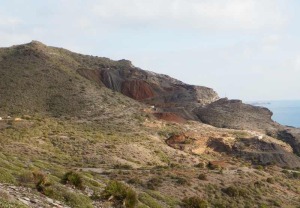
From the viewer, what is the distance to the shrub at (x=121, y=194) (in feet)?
67.1

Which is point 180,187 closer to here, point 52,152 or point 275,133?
point 52,152

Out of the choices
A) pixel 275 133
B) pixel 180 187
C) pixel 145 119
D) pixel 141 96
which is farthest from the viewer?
pixel 141 96

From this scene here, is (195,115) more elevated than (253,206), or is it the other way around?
(195,115)

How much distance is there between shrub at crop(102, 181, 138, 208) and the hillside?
0.06m

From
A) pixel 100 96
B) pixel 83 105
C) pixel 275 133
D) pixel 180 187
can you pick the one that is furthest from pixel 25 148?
pixel 275 133

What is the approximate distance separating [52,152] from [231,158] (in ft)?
99.1

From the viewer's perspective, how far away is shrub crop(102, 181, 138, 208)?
20438mm

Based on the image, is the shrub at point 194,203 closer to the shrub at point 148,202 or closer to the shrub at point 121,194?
the shrub at point 148,202

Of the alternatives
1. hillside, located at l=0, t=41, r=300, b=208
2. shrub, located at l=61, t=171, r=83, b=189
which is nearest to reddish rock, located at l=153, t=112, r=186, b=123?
hillside, located at l=0, t=41, r=300, b=208

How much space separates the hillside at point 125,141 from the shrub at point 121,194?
62 mm

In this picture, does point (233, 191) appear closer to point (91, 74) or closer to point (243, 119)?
point (243, 119)

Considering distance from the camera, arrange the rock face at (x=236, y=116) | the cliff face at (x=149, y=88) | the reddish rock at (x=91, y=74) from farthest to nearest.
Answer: the cliff face at (x=149, y=88), the reddish rock at (x=91, y=74), the rock face at (x=236, y=116)

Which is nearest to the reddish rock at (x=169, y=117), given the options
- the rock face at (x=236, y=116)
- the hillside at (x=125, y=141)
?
the hillside at (x=125, y=141)

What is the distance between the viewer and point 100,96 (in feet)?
260
